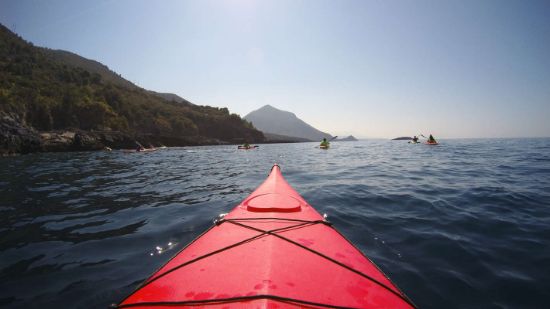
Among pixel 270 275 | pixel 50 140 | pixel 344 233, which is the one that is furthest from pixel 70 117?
pixel 270 275

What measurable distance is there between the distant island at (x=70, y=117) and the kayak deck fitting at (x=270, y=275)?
3672 centimetres

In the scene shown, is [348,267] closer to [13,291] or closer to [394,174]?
[13,291]

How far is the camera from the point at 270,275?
7.43 feet

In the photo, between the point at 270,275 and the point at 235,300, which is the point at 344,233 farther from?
the point at 235,300

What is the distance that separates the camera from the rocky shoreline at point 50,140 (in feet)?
92.5

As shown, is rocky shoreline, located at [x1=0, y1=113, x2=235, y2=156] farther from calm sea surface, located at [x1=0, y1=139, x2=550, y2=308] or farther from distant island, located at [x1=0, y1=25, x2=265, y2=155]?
calm sea surface, located at [x1=0, y1=139, x2=550, y2=308]

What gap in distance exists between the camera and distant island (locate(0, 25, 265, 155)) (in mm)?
34750

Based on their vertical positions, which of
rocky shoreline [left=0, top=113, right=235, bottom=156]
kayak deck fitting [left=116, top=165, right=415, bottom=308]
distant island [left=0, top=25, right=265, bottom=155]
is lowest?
kayak deck fitting [left=116, top=165, right=415, bottom=308]

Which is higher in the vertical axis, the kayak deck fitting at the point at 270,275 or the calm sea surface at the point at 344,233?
the kayak deck fitting at the point at 270,275

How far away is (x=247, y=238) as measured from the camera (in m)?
3.19

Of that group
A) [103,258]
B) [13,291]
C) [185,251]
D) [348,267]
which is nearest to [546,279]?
[348,267]

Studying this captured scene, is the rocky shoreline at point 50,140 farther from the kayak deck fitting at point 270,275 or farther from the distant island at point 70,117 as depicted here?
the kayak deck fitting at point 270,275

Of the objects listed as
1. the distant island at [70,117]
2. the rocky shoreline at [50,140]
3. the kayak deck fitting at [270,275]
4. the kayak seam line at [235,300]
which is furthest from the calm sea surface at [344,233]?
the distant island at [70,117]

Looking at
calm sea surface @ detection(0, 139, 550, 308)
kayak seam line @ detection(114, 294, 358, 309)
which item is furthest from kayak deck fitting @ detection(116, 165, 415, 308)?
calm sea surface @ detection(0, 139, 550, 308)
